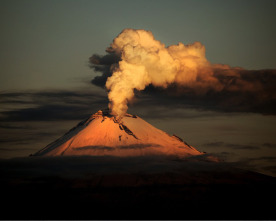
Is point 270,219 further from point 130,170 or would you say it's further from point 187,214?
point 130,170

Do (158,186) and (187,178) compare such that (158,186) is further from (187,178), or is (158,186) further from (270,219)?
(270,219)

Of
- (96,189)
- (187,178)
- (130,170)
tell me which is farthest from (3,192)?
(187,178)

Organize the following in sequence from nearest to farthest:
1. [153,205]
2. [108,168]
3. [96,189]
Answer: [153,205]
[96,189]
[108,168]

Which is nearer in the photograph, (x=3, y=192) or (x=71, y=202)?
(x=71, y=202)

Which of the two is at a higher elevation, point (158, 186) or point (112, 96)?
point (112, 96)

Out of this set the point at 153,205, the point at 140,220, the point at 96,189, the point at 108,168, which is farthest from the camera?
the point at 108,168

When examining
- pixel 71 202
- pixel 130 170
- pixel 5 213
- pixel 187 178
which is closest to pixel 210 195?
pixel 187 178
